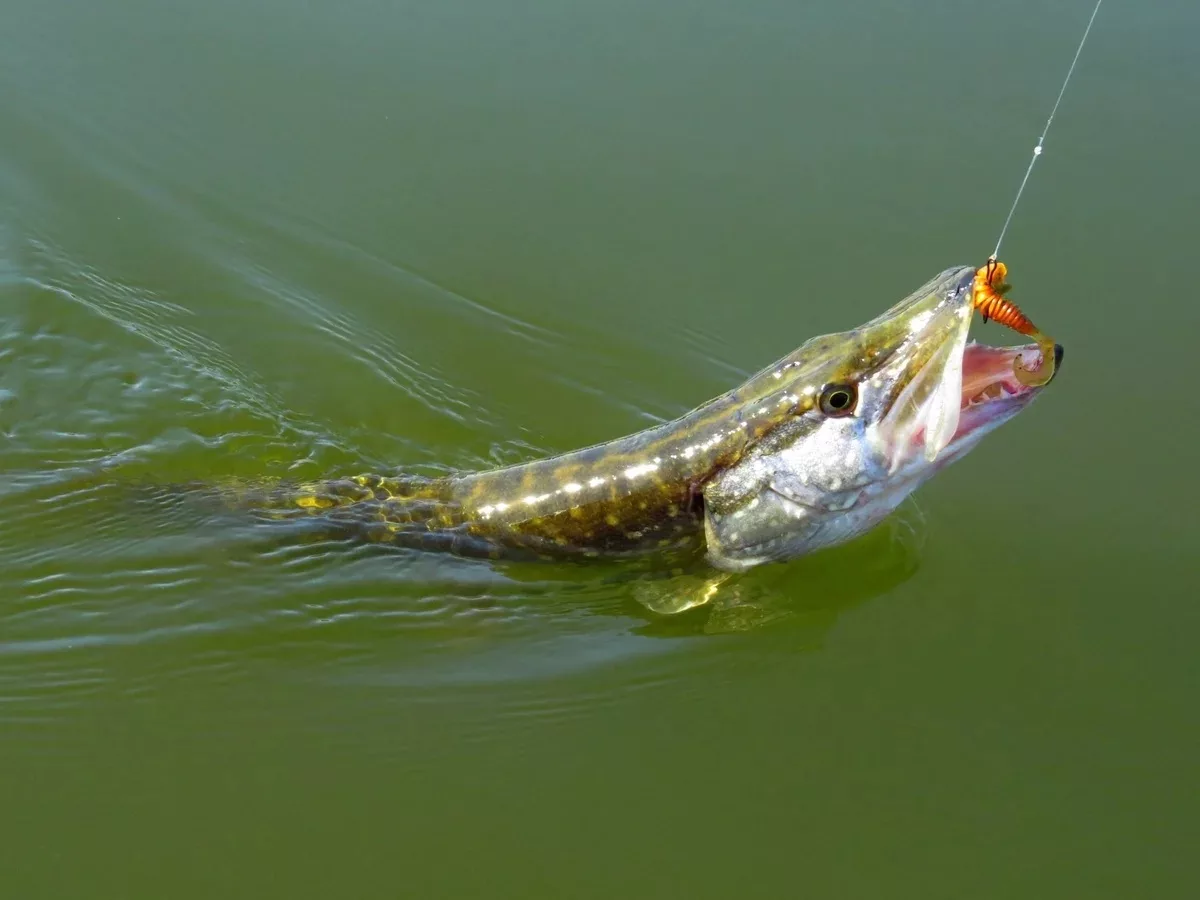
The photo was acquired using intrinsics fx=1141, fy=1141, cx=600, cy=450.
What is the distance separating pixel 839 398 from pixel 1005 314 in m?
0.58

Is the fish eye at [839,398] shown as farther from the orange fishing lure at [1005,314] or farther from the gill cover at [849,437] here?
the orange fishing lure at [1005,314]

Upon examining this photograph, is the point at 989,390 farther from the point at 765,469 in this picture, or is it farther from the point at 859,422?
the point at 765,469

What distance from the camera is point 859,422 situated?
12.1 ft

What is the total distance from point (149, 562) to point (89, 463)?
2.58 feet

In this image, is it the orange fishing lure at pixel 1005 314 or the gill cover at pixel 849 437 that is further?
the gill cover at pixel 849 437

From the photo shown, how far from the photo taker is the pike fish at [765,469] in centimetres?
355

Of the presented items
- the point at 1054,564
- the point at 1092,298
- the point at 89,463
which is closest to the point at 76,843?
the point at 89,463

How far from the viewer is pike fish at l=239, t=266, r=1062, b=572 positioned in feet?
11.6

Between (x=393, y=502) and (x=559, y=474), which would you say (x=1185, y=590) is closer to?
(x=559, y=474)

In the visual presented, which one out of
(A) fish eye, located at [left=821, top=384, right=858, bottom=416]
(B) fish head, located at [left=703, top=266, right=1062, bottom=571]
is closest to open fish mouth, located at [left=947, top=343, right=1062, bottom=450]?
(B) fish head, located at [left=703, top=266, right=1062, bottom=571]

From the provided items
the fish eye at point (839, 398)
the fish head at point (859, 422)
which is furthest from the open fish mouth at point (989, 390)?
the fish eye at point (839, 398)

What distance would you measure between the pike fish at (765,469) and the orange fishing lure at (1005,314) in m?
0.04

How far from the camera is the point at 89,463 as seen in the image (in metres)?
4.88

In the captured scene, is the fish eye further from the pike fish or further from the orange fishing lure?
the orange fishing lure
